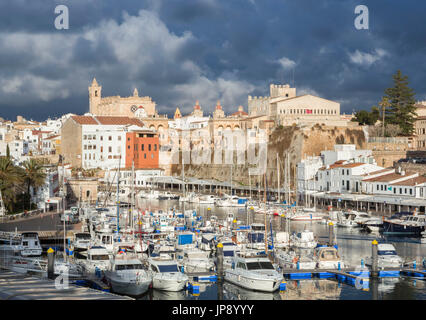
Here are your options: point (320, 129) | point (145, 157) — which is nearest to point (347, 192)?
point (320, 129)

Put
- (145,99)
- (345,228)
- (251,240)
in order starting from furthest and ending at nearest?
(145,99) → (345,228) → (251,240)

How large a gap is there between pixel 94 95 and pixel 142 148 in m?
50.1

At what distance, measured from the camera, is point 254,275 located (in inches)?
1235

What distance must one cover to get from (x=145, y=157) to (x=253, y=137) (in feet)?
62.7

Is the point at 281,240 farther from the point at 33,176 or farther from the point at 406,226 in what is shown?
the point at 33,176

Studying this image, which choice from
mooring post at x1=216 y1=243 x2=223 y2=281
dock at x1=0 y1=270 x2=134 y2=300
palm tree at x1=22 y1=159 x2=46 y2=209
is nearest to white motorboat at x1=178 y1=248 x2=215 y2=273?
mooring post at x1=216 y1=243 x2=223 y2=281

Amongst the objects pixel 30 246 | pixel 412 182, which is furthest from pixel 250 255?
pixel 412 182

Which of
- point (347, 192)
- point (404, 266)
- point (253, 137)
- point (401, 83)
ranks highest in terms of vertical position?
point (401, 83)

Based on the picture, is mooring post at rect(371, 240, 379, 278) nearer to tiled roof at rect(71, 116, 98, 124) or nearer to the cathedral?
tiled roof at rect(71, 116, 98, 124)

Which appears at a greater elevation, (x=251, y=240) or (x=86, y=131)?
(x=86, y=131)

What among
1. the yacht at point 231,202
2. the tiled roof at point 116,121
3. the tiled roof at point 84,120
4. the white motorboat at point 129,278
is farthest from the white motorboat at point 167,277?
the tiled roof at point 116,121

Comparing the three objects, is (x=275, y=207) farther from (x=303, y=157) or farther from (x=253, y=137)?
(x=253, y=137)

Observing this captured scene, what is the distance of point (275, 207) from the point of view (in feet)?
224

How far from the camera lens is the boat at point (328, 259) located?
35.7m
